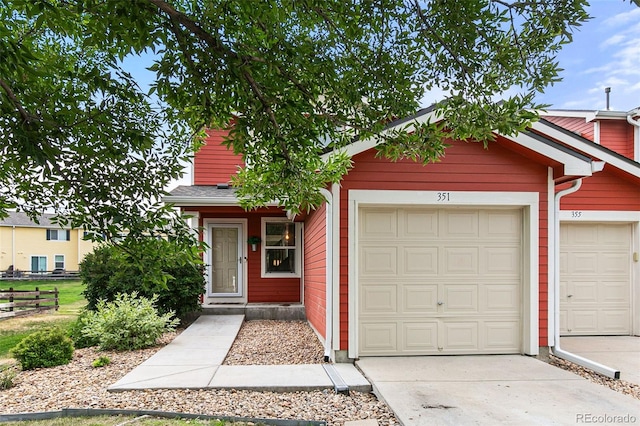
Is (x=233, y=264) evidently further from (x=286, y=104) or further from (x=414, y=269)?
(x=286, y=104)

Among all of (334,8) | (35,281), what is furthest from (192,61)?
(35,281)

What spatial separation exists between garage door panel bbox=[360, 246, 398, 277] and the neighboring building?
2768 cm

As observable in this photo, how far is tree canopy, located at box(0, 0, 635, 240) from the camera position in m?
2.53

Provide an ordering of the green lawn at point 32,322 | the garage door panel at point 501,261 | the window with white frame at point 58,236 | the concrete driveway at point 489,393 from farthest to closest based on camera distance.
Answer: the window with white frame at point 58,236 < the green lawn at point 32,322 < the garage door panel at point 501,261 < the concrete driveway at point 489,393

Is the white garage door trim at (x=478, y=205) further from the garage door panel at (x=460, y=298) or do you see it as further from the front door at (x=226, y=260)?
the front door at (x=226, y=260)

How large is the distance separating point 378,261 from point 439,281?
0.92m

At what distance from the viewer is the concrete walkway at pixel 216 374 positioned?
4.41 meters

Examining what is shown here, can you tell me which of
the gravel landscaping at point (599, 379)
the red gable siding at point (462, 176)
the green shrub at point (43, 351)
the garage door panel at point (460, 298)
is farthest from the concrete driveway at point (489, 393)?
the green shrub at point (43, 351)

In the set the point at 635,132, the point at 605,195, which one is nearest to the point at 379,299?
the point at 605,195

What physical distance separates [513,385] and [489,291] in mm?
1612

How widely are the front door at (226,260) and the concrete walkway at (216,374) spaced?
156 inches

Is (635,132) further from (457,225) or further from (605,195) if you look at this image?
(457,225)

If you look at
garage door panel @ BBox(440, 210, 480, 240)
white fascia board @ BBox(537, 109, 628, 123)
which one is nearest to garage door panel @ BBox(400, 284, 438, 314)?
garage door panel @ BBox(440, 210, 480, 240)

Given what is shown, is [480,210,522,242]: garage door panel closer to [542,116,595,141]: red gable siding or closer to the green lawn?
[542,116,595,141]: red gable siding
